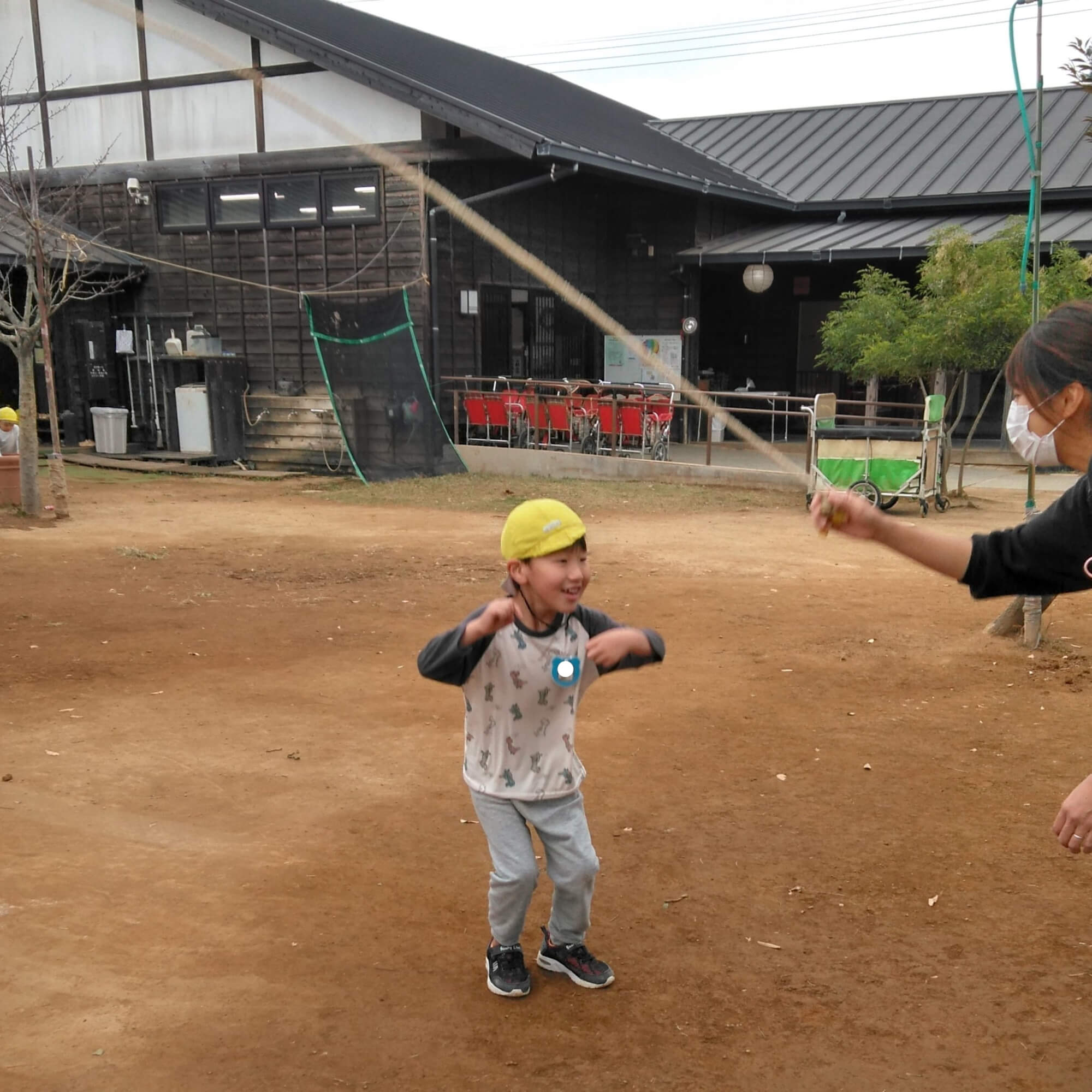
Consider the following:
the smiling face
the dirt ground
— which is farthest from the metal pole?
the smiling face

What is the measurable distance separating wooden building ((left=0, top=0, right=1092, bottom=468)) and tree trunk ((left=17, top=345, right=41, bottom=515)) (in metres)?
5.61

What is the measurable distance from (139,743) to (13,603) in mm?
3328

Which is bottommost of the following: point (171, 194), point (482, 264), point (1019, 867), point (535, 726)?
point (1019, 867)

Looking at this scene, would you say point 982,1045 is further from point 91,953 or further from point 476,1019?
point 91,953

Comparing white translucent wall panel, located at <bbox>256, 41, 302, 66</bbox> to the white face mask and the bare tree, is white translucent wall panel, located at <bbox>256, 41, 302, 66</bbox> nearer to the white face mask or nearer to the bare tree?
the bare tree

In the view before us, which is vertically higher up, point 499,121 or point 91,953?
point 499,121

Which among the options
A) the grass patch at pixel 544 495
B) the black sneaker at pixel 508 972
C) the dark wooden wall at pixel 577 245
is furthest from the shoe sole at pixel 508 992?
the dark wooden wall at pixel 577 245

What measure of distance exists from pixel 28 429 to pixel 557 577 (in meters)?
10.1

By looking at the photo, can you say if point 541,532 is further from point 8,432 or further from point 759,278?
point 759,278

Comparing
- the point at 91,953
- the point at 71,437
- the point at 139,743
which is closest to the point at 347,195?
the point at 71,437

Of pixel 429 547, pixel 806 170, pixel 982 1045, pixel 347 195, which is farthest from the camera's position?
pixel 806 170

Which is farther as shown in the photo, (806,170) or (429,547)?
(806,170)

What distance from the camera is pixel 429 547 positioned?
10.4m

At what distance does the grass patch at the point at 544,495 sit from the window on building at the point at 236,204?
449cm
